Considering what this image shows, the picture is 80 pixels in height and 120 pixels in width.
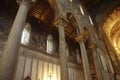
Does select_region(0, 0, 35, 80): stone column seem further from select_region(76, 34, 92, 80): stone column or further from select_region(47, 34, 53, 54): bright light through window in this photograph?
select_region(47, 34, 53, 54): bright light through window

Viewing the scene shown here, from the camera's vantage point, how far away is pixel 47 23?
480 inches

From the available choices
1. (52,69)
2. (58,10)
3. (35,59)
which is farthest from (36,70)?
(58,10)

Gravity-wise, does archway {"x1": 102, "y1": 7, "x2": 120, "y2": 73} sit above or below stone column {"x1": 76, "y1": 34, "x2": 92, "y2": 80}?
above

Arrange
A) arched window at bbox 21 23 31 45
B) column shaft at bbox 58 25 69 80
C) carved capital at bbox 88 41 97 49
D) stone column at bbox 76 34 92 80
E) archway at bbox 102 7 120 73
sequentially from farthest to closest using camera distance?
archway at bbox 102 7 120 73 < carved capital at bbox 88 41 97 49 < arched window at bbox 21 23 31 45 < stone column at bbox 76 34 92 80 < column shaft at bbox 58 25 69 80

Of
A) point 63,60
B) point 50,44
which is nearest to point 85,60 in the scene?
point 63,60

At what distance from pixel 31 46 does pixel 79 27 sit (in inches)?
Answer: 168

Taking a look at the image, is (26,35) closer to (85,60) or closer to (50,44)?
(50,44)

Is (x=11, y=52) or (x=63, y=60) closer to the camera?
(x=11, y=52)

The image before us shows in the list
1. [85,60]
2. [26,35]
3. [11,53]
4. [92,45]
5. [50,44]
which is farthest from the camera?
[50,44]

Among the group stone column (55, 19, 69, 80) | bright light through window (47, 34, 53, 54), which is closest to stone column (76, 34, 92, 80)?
stone column (55, 19, 69, 80)

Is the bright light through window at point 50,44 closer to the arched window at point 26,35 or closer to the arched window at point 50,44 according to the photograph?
the arched window at point 50,44

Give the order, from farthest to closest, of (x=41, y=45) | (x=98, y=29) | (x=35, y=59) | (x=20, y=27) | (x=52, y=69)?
(x=98, y=29) → (x=41, y=45) → (x=52, y=69) → (x=35, y=59) → (x=20, y=27)

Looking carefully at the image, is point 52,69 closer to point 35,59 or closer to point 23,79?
point 35,59

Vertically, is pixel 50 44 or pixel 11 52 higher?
pixel 50 44
